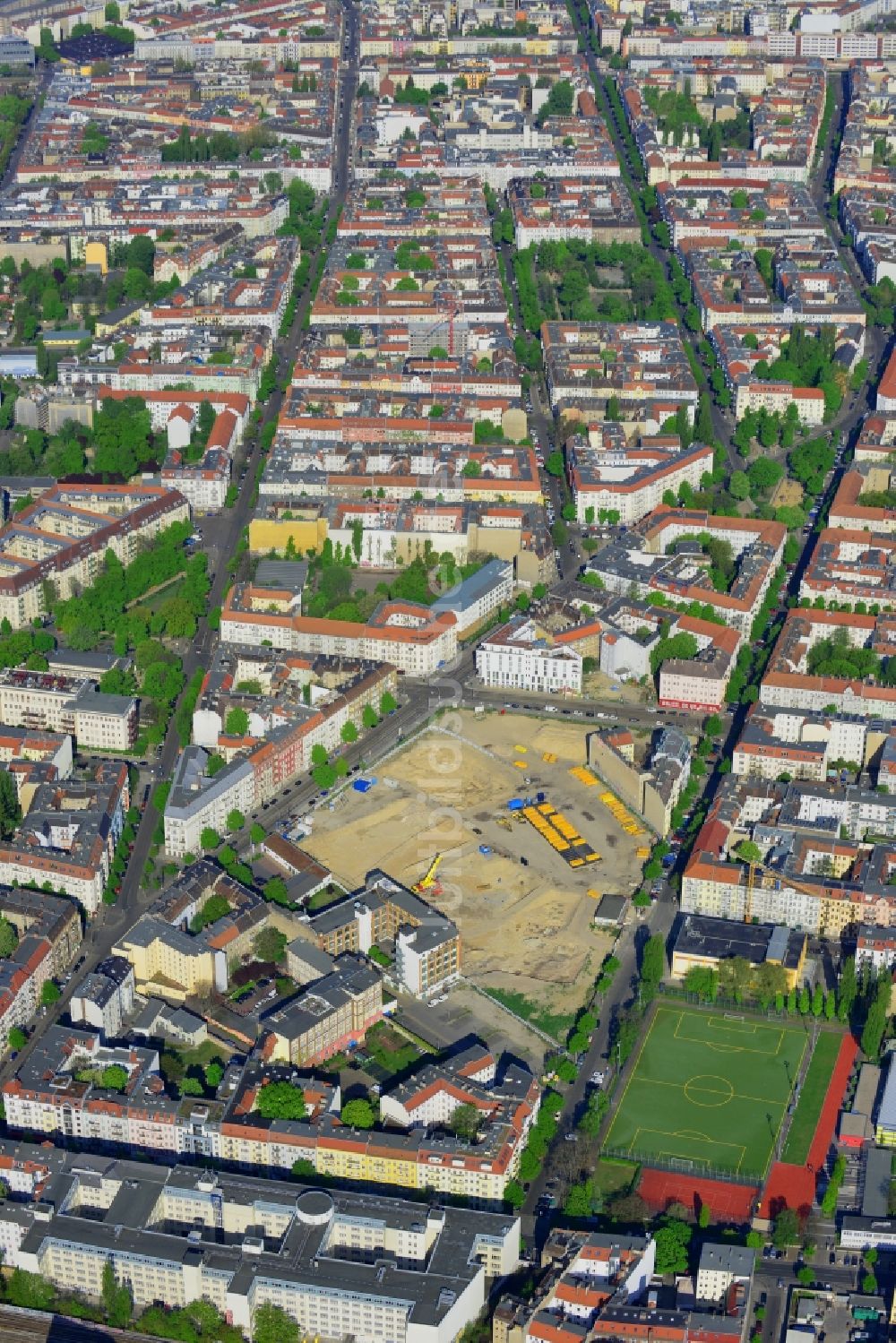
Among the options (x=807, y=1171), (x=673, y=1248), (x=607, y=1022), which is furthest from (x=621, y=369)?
(x=673, y=1248)

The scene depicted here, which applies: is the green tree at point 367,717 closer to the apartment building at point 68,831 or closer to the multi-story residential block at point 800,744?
the apartment building at point 68,831

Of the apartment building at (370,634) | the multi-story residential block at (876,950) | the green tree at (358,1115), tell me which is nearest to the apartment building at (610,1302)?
the green tree at (358,1115)

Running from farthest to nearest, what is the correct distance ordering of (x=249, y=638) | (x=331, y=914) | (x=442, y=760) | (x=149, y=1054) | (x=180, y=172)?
(x=180, y=172) < (x=249, y=638) < (x=442, y=760) < (x=331, y=914) < (x=149, y=1054)

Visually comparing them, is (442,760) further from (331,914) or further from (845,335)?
(845,335)

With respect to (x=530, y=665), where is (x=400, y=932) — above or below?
below

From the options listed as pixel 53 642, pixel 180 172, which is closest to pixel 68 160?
pixel 180 172

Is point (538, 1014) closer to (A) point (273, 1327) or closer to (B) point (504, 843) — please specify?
(B) point (504, 843)
